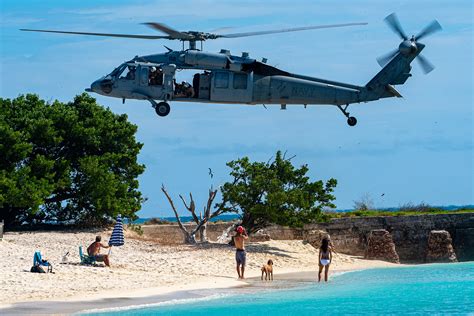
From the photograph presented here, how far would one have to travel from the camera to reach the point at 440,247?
36.6 metres

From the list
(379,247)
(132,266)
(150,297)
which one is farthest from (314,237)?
(150,297)

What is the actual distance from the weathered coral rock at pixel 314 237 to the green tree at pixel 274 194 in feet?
7.00

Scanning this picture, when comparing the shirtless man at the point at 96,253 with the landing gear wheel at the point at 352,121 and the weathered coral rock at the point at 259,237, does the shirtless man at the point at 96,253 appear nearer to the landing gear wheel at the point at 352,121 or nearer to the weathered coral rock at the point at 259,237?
the landing gear wheel at the point at 352,121

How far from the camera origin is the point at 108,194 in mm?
33312

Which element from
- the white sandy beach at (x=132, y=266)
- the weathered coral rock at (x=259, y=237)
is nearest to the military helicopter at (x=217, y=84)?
the white sandy beach at (x=132, y=266)

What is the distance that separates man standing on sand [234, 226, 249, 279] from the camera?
26391mm

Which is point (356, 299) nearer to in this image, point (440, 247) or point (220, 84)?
point (220, 84)

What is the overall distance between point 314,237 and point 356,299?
11.0m

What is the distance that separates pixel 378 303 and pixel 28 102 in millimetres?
15481

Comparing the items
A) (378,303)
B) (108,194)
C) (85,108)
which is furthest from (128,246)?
(378,303)

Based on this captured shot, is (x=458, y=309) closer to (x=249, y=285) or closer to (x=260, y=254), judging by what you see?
(x=249, y=285)

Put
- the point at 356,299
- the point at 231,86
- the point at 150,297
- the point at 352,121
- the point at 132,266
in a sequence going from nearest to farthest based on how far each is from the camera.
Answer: the point at 150,297
the point at 356,299
the point at 352,121
the point at 231,86
the point at 132,266

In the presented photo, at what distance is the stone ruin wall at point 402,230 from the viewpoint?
36750mm

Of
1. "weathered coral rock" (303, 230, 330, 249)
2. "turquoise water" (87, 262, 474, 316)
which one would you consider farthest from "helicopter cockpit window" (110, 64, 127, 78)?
"weathered coral rock" (303, 230, 330, 249)
